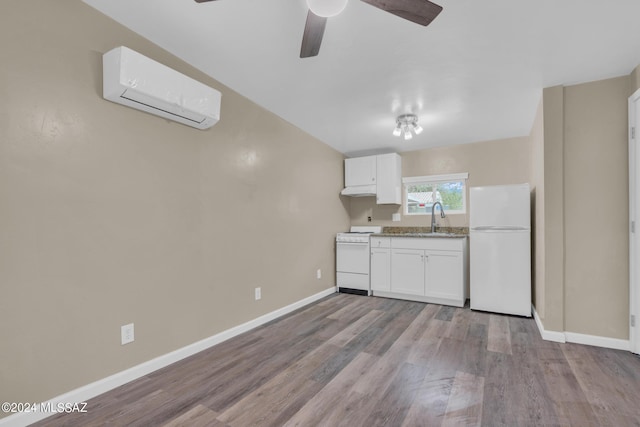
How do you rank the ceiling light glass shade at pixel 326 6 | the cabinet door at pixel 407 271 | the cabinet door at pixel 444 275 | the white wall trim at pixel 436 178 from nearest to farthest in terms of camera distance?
the ceiling light glass shade at pixel 326 6 → the cabinet door at pixel 444 275 → the cabinet door at pixel 407 271 → the white wall trim at pixel 436 178

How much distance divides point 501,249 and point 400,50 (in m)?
2.60

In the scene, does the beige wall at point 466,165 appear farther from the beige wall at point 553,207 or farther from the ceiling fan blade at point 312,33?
the ceiling fan blade at point 312,33

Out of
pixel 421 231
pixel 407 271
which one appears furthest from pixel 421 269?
pixel 421 231

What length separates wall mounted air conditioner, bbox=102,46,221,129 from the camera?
6.04 ft

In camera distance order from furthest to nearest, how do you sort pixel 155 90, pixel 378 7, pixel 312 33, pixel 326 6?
pixel 155 90
pixel 312 33
pixel 378 7
pixel 326 6

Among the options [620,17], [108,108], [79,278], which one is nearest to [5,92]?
[108,108]

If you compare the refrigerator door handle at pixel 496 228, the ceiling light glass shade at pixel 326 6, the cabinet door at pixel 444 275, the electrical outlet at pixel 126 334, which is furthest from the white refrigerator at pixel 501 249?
the electrical outlet at pixel 126 334

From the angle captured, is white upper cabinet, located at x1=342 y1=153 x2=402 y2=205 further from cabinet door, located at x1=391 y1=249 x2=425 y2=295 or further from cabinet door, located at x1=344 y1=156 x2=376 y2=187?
cabinet door, located at x1=391 y1=249 x2=425 y2=295

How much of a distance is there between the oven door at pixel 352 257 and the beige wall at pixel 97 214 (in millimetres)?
1891

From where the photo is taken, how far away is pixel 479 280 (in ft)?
12.1

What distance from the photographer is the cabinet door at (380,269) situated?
171 inches

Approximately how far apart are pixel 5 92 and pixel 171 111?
85 centimetres

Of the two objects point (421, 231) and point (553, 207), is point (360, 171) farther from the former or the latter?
point (553, 207)

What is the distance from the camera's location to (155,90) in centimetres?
200
